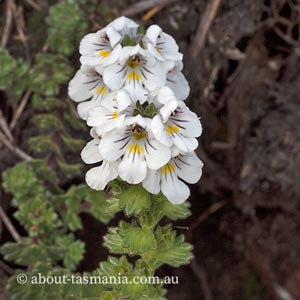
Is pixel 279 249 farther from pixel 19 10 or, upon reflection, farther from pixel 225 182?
pixel 19 10

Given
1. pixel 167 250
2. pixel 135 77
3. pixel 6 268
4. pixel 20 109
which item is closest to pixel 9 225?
pixel 6 268

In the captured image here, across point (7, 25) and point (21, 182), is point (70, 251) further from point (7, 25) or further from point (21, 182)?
point (7, 25)

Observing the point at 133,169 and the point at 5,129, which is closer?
the point at 133,169

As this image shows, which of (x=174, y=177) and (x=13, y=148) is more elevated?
(x=174, y=177)

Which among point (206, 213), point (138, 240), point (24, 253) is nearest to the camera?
point (138, 240)

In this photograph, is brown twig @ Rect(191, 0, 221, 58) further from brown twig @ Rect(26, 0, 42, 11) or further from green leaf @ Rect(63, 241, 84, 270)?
green leaf @ Rect(63, 241, 84, 270)

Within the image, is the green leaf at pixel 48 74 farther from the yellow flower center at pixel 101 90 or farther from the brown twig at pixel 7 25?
the yellow flower center at pixel 101 90

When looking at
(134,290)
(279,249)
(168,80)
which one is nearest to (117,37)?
(168,80)

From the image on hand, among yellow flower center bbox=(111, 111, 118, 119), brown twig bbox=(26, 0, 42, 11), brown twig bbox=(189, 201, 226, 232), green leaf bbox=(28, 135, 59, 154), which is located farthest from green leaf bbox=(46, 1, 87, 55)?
brown twig bbox=(189, 201, 226, 232)
